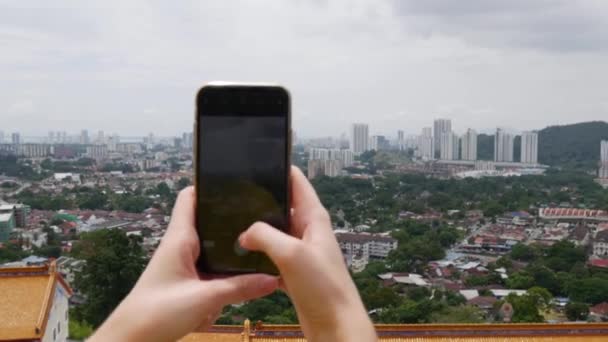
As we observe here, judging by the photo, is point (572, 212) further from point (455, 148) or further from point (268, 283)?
point (455, 148)

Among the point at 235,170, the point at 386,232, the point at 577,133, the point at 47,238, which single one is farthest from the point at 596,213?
the point at 577,133

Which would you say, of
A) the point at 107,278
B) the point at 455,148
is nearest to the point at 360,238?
the point at 107,278

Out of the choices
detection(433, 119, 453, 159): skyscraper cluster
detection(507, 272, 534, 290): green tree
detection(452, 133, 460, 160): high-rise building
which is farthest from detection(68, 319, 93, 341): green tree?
detection(433, 119, 453, 159): skyscraper cluster

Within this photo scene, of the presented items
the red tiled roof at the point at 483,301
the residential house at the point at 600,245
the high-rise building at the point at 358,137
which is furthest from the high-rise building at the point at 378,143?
the red tiled roof at the point at 483,301

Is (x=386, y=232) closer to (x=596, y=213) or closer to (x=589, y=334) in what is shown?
(x=596, y=213)

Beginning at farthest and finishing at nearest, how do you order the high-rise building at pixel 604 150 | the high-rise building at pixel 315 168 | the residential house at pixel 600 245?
the high-rise building at pixel 604 150 < the high-rise building at pixel 315 168 < the residential house at pixel 600 245

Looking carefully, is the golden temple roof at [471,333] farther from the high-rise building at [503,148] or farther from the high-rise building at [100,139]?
the high-rise building at [100,139]
